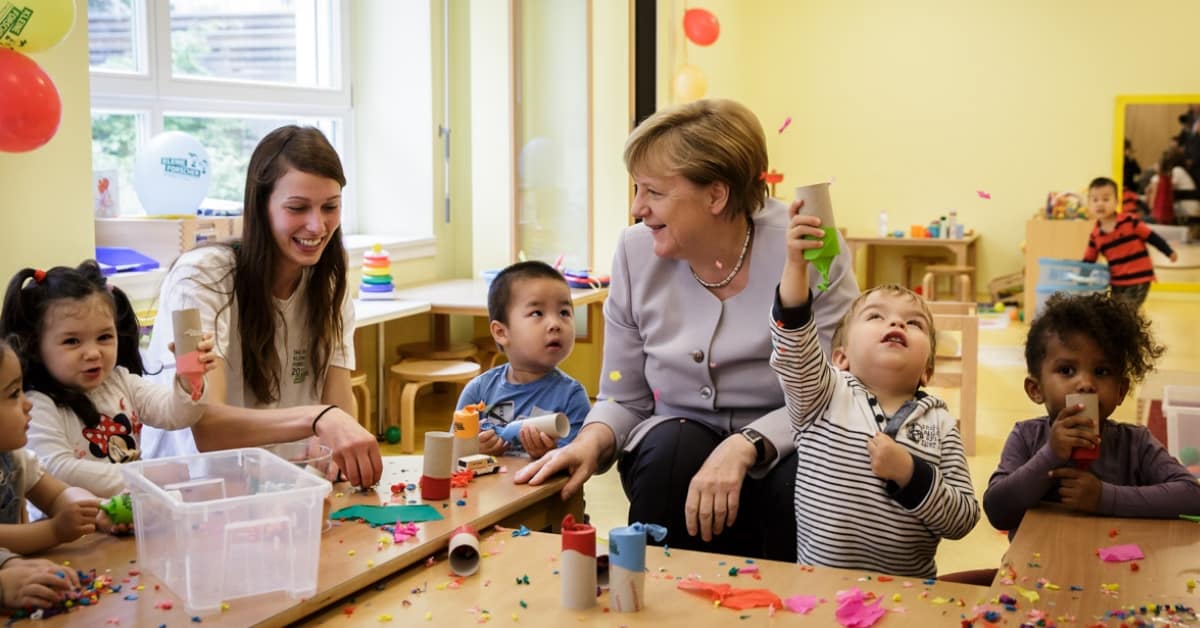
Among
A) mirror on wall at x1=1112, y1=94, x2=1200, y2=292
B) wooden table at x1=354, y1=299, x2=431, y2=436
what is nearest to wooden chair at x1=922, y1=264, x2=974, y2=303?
mirror on wall at x1=1112, y1=94, x2=1200, y2=292

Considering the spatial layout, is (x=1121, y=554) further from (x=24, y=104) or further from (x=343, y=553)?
(x=24, y=104)

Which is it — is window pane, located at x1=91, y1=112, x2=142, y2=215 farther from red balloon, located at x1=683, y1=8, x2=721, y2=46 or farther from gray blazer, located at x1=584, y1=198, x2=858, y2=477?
red balloon, located at x1=683, y1=8, x2=721, y2=46

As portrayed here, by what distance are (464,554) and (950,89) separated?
9607 mm

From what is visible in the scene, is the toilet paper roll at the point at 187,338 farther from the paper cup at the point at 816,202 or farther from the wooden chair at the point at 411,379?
the wooden chair at the point at 411,379

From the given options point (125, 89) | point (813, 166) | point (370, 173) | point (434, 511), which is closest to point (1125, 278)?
point (813, 166)

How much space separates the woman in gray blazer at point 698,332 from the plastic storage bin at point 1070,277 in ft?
18.2

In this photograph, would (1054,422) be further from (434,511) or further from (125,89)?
(125,89)

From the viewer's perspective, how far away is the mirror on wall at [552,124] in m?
6.15

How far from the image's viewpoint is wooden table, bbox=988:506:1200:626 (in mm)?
1643

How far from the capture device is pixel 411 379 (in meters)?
5.37

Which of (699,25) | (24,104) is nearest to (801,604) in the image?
(24,104)

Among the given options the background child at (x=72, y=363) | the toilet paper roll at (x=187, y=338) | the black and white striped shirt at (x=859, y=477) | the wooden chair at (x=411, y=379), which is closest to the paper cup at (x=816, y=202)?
the black and white striped shirt at (x=859, y=477)

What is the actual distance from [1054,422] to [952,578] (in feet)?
1.05

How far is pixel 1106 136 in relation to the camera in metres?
Result: 10.2
